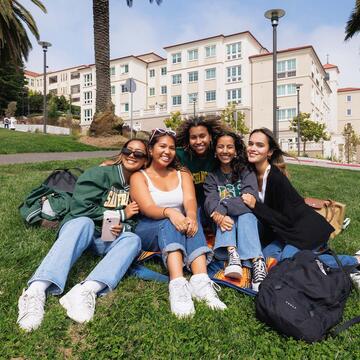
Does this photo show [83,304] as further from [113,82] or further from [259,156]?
[113,82]

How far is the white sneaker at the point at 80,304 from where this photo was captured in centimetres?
248

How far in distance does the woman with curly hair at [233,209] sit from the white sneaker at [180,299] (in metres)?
0.47

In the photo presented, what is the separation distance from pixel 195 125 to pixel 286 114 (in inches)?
1686

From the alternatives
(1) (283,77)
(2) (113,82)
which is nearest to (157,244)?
(1) (283,77)

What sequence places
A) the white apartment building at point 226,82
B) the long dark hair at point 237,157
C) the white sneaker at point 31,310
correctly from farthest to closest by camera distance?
the white apartment building at point 226,82
the long dark hair at point 237,157
the white sneaker at point 31,310

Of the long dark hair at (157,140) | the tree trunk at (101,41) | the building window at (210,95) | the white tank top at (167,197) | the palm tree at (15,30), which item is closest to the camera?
the white tank top at (167,197)

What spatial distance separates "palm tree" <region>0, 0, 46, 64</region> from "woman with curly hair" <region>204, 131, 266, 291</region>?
18.3m

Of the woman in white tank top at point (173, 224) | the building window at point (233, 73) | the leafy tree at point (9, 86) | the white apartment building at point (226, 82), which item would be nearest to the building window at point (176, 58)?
the white apartment building at point (226, 82)

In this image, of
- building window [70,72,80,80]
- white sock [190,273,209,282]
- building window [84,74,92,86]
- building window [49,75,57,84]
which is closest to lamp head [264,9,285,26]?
white sock [190,273,209,282]

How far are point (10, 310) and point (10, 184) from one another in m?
4.92

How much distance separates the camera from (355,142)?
153ft

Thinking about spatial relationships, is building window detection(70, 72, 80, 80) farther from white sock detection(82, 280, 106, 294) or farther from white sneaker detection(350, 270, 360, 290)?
white sneaker detection(350, 270, 360, 290)

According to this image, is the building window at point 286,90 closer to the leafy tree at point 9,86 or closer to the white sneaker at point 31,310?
the leafy tree at point 9,86

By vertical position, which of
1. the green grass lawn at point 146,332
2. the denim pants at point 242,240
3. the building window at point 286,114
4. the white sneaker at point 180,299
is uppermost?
the building window at point 286,114
